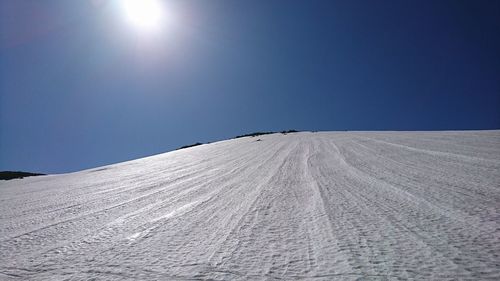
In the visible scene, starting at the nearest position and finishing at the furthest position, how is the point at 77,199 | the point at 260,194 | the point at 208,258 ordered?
the point at 208,258 → the point at 260,194 → the point at 77,199

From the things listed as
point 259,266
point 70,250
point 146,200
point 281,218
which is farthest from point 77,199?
point 259,266

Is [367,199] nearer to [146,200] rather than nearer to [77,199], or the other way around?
[146,200]

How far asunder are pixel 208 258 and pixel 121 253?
0.34 meters

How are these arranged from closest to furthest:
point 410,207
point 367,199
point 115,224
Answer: point 410,207, point 115,224, point 367,199

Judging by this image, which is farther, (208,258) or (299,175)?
(299,175)

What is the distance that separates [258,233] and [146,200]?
1187 mm

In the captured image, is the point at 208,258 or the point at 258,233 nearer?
the point at 208,258

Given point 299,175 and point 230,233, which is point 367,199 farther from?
point 299,175

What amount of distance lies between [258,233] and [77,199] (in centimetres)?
183

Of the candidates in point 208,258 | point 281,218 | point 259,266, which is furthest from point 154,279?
point 281,218

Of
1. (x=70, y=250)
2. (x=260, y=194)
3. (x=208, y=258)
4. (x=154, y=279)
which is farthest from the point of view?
(x=260, y=194)

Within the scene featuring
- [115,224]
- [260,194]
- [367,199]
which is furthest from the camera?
[260,194]

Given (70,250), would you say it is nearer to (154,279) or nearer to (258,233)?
(154,279)

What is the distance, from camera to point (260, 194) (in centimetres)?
203
